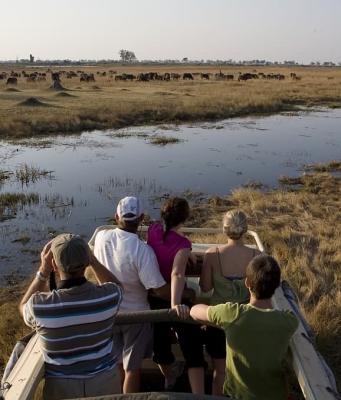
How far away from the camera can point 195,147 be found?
758 inches

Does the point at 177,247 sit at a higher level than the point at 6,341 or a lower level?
higher

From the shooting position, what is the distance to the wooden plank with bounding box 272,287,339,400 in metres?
2.95

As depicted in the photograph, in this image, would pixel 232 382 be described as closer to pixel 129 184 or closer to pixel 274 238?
pixel 274 238

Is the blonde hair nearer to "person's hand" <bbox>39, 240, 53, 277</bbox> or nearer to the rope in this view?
the rope

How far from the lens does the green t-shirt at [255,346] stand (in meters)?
2.77

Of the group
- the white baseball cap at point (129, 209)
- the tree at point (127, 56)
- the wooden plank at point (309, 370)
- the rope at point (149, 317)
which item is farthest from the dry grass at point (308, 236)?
the tree at point (127, 56)

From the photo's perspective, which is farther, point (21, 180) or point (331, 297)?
point (21, 180)

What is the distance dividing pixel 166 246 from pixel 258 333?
3.25ft

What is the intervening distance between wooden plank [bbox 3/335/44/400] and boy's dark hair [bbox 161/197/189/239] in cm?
114

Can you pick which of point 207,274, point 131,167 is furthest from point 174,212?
point 131,167

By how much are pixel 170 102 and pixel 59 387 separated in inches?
1084

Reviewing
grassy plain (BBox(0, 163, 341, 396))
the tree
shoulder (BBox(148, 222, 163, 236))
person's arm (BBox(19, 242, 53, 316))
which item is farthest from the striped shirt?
the tree

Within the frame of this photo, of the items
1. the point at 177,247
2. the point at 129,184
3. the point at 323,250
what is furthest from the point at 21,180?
the point at 177,247

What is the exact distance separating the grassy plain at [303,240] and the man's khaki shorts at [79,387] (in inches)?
98.5
